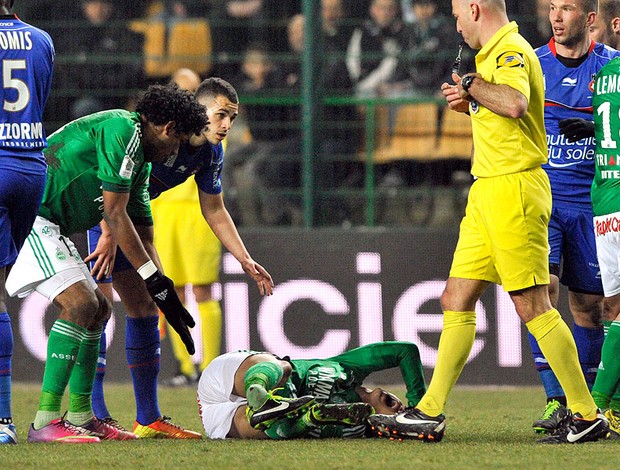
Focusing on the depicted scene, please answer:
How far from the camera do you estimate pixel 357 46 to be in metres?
10.9

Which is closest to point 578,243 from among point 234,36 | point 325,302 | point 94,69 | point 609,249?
point 609,249

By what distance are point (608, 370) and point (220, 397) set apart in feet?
6.62

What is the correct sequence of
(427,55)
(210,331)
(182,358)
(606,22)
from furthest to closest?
1. (427,55)
2. (182,358)
3. (210,331)
4. (606,22)

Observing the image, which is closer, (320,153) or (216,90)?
(216,90)

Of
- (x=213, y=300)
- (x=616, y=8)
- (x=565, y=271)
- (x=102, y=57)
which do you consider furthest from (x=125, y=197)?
(x=102, y=57)

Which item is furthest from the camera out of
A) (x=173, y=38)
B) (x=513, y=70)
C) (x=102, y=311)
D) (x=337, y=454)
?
(x=173, y=38)

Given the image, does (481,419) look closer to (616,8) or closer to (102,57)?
(616,8)

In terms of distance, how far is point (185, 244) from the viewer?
10.1 m

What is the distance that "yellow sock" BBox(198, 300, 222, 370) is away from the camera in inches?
383

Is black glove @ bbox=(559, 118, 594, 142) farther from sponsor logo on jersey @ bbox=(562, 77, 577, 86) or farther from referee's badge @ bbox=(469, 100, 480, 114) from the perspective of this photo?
referee's badge @ bbox=(469, 100, 480, 114)

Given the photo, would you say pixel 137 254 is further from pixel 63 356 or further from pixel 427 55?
pixel 427 55

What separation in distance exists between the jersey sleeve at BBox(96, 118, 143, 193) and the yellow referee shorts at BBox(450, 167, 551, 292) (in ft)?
5.54

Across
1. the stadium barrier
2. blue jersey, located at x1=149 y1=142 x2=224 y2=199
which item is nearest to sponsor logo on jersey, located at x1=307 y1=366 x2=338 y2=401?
blue jersey, located at x1=149 y1=142 x2=224 y2=199

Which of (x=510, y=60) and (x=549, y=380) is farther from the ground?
(x=510, y=60)
